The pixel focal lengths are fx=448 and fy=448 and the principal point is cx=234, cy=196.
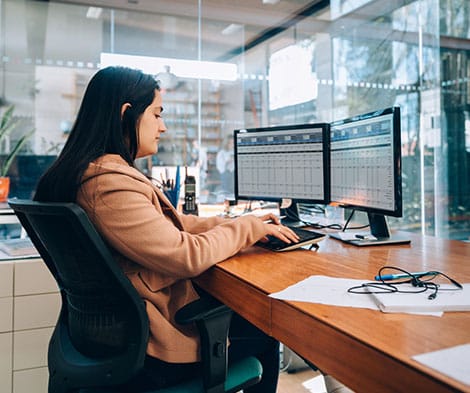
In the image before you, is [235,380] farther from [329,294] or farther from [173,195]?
[173,195]

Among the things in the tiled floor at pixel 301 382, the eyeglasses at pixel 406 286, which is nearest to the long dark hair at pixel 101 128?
the eyeglasses at pixel 406 286

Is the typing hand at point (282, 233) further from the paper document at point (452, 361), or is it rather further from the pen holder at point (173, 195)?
the pen holder at point (173, 195)

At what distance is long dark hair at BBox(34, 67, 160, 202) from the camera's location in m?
1.03

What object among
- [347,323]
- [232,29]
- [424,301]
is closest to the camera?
[347,323]

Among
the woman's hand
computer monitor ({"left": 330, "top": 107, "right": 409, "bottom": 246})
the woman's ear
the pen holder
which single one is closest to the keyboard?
the woman's hand

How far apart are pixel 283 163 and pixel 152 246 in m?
1.01

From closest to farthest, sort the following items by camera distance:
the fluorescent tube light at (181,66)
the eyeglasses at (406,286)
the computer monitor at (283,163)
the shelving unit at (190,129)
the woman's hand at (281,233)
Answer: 1. the eyeglasses at (406,286)
2. the woman's hand at (281,233)
3. the computer monitor at (283,163)
4. the fluorescent tube light at (181,66)
5. the shelving unit at (190,129)

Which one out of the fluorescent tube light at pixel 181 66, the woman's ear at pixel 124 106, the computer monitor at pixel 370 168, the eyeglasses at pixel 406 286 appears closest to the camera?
the eyeglasses at pixel 406 286

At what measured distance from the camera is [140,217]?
981 mm

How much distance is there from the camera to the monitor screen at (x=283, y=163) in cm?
179

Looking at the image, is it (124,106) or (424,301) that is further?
(124,106)

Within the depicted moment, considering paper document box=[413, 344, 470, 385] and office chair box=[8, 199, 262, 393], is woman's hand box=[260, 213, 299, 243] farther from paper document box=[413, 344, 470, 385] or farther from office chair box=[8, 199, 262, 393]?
paper document box=[413, 344, 470, 385]

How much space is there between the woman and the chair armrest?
0.13ft

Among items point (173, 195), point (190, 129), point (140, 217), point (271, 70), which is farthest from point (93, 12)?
point (140, 217)
